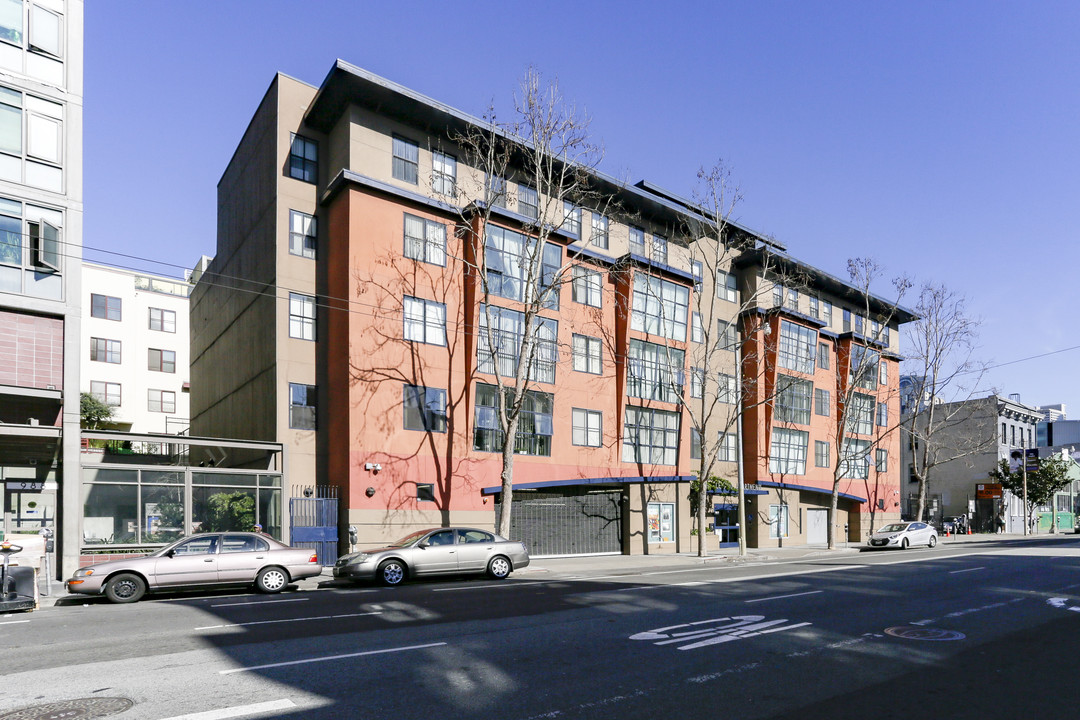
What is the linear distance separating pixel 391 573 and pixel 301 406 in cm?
996

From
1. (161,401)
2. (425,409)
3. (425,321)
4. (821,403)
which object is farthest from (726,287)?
(161,401)

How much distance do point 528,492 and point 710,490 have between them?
10.7m

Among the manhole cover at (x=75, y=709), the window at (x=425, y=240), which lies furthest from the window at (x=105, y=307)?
the manhole cover at (x=75, y=709)

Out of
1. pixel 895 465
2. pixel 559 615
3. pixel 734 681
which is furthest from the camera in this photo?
pixel 895 465

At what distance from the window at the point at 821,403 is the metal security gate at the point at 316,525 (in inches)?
1189

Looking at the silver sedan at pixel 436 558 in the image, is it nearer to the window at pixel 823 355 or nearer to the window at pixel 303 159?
the window at pixel 303 159

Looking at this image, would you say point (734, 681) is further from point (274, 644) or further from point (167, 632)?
point (167, 632)

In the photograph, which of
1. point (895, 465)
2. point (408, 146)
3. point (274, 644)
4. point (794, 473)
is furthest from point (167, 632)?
point (895, 465)

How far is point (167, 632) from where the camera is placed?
1131 centimetres

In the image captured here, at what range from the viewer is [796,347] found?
4344 cm

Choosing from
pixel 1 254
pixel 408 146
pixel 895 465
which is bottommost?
pixel 895 465

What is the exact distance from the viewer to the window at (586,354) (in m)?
31.5

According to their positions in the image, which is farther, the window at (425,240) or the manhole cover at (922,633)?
the window at (425,240)

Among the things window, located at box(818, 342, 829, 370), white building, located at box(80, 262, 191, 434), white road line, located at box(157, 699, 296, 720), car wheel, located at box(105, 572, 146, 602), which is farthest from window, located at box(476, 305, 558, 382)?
white building, located at box(80, 262, 191, 434)
